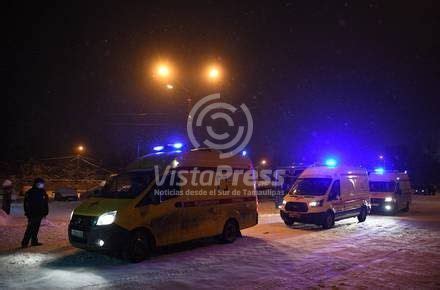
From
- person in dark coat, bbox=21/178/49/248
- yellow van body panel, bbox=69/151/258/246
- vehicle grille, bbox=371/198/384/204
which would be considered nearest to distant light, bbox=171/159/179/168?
yellow van body panel, bbox=69/151/258/246

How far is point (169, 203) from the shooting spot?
36.4 feet

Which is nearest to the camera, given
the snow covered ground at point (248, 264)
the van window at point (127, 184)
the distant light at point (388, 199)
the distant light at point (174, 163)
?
the snow covered ground at point (248, 264)

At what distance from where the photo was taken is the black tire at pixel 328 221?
16188 mm

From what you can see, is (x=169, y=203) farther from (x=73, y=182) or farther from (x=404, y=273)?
(x=73, y=182)

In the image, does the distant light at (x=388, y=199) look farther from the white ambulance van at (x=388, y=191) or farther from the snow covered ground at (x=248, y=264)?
the snow covered ground at (x=248, y=264)

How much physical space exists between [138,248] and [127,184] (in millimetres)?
1802

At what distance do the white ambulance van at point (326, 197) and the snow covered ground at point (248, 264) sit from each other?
186cm

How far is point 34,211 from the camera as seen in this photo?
1206cm

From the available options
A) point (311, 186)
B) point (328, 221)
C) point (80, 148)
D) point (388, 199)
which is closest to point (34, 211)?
point (328, 221)

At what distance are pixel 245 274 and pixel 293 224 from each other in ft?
30.1

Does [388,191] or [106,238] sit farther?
[388,191]

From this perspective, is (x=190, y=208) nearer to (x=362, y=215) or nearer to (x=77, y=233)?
(x=77, y=233)

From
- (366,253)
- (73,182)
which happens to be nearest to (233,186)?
(366,253)

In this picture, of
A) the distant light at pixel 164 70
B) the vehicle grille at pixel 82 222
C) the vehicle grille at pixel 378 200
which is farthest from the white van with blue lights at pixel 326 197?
the vehicle grille at pixel 82 222
